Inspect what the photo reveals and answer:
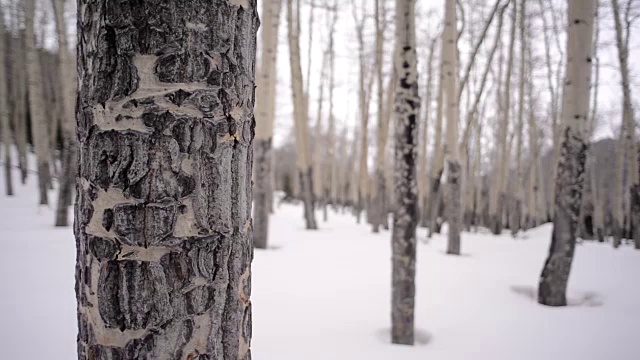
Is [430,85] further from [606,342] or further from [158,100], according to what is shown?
[158,100]

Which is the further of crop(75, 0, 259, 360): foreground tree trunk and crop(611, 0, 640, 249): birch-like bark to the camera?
crop(611, 0, 640, 249): birch-like bark

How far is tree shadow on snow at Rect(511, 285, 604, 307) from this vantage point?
3.78 m

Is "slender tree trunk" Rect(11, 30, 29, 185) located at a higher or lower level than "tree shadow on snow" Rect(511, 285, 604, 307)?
higher

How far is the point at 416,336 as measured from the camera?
2787 mm

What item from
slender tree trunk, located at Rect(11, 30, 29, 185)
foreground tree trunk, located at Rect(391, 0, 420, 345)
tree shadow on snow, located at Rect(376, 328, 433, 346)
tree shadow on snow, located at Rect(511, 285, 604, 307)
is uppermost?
slender tree trunk, located at Rect(11, 30, 29, 185)

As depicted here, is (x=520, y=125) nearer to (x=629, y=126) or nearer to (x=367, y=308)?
(x=629, y=126)

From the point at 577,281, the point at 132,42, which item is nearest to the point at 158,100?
the point at 132,42

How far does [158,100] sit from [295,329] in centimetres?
242

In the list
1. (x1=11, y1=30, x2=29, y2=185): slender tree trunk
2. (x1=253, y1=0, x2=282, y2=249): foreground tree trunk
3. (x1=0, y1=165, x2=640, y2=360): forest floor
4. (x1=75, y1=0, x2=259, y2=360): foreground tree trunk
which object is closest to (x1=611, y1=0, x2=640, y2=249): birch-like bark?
(x1=0, y1=165, x2=640, y2=360): forest floor

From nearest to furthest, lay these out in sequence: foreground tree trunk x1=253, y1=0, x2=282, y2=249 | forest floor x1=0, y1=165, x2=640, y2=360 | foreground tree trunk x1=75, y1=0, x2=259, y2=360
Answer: foreground tree trunk x1=75, y1=0, x2=259, y2=360 < forest floor x1=0, y1=165, x2=640, y2=360 < foreground tree trunk x1=253, y1=0, x2=282, y2=249

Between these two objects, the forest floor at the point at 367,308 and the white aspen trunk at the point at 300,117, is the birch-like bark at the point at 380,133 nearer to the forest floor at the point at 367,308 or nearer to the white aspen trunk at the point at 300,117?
the white aspen trunk at the point at 300,117

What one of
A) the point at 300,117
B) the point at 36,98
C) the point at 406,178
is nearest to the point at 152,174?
the point at 406,178

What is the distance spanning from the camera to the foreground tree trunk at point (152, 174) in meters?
0.60

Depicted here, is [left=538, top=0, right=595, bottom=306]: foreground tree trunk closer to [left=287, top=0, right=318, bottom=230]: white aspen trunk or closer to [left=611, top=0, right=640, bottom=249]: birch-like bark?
[left=287, top=0, right=318, bottom=230]: white aspen trunk
